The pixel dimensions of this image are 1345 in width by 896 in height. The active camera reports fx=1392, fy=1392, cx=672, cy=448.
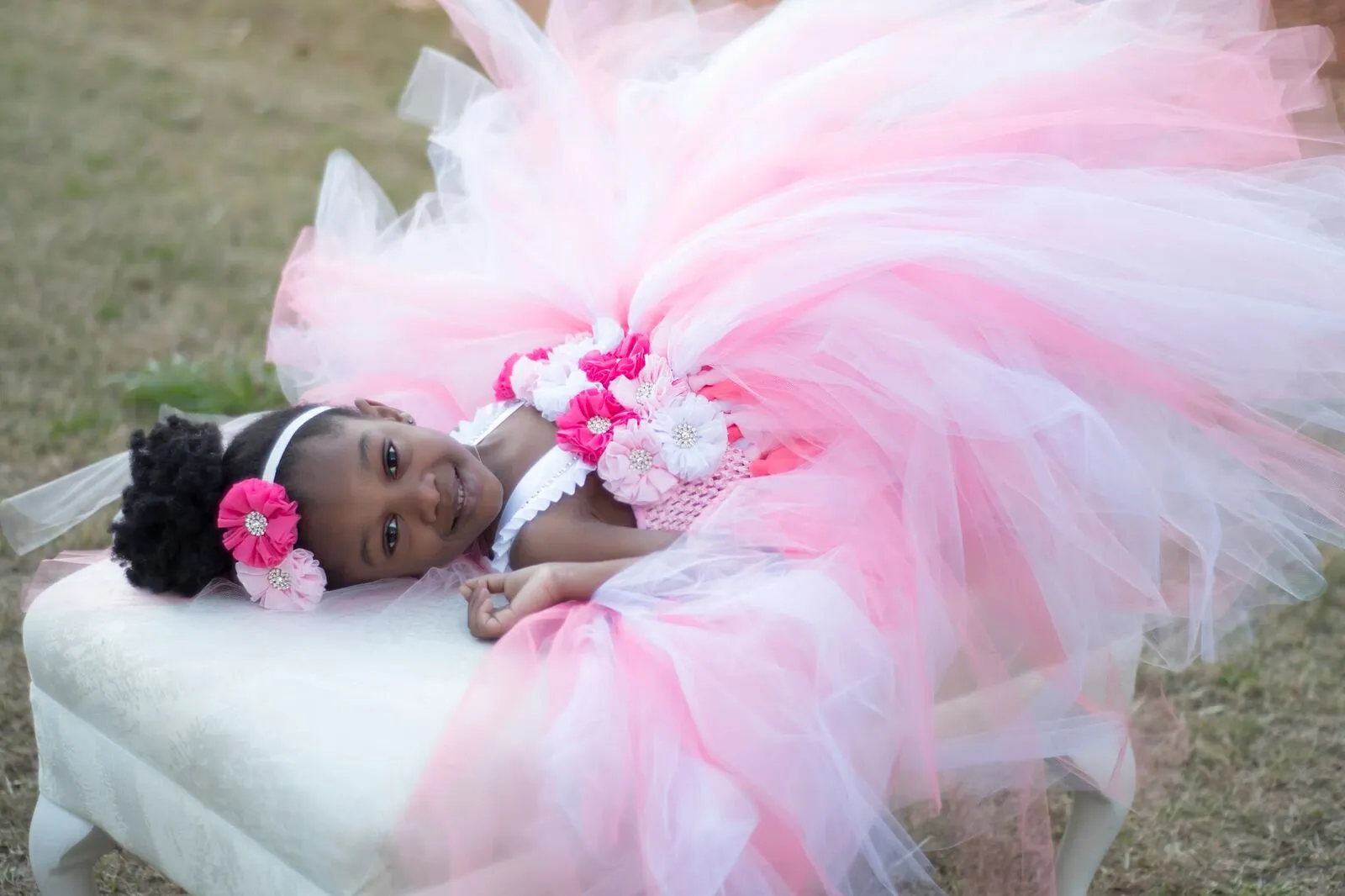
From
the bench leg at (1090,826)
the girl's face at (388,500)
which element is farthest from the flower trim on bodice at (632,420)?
the bench leg at (1090,826)

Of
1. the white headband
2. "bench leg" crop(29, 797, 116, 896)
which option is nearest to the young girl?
the white headband

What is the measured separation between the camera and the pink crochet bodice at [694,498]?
2324 mm

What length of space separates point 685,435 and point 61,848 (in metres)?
1.19

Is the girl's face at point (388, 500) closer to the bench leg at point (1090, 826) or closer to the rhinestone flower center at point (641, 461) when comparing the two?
the rhinestone flower center at point (641, 461)

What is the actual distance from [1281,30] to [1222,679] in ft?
4.86

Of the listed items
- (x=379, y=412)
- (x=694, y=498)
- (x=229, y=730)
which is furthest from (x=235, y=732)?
(x=694, y=498)

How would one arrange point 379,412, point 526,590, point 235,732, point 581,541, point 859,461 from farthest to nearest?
point 379,412
point 581,541
point 859,461
point 526,590
point 235,732

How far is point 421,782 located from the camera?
1.72m

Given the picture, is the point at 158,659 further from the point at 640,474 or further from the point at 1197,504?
the point at 1197,504

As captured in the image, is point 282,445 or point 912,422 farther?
point 282,445

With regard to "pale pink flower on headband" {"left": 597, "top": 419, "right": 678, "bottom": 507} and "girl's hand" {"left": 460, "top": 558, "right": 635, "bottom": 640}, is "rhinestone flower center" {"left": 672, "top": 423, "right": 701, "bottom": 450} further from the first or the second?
"girl's hand" {"left": 460, "top": 558, "right": 635, "bottom": 640}

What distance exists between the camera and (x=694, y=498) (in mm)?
2350

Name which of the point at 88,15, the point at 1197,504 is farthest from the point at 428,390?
the point at 88,15

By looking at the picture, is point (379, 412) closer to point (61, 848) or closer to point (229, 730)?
point (229, 730)
